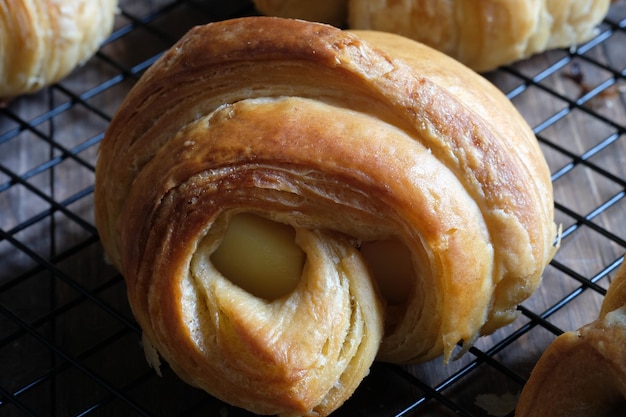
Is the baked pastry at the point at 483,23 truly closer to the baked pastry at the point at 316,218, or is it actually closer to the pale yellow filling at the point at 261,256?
the baked pastry at the point at 316,218

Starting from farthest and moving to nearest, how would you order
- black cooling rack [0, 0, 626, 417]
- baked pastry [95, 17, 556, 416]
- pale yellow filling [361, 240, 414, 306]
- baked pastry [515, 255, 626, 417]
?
black cooling rack [0, 0, 626, 417], pale yellow filling [361, 240, 414, 306], baked pastry [95, 17, 556, 416], baked pastry [515, 255, 626, 417]

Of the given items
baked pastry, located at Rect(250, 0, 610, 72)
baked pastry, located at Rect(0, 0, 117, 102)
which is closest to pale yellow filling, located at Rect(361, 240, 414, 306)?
baked pastry, located at Rect(250, 0, 610, 72)

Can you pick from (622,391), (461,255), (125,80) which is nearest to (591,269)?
(461,255)

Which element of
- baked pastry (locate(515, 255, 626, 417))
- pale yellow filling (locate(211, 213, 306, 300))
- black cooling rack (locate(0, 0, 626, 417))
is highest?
baked pastry (locate(515, 255, 626, 417))

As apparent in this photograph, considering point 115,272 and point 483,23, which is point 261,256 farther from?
point 483,23

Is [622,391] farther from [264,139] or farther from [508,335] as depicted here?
[264,139]

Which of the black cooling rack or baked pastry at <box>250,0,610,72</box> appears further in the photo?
baked pastry at <box>250,0,610,72</box>

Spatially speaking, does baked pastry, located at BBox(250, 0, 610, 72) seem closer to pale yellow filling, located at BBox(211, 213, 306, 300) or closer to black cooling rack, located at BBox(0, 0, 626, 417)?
black cooling rack, located at BBox(0, 0, 626, 417)
